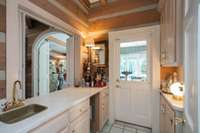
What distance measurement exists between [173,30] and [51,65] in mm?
2170

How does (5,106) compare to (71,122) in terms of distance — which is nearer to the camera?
(5,106)

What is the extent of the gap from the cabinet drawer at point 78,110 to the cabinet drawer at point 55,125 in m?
0.11

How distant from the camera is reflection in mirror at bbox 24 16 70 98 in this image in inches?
82.6

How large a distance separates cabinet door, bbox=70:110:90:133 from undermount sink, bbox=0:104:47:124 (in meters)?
0.49

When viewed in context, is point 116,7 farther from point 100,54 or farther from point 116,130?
point 116,130

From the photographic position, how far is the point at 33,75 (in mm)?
2191

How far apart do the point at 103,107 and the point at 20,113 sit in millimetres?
1652

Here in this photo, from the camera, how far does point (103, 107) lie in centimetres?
266

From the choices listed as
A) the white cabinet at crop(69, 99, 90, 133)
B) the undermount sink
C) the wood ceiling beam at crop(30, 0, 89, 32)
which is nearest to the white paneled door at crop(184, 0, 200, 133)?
the white cabinet at crop(69, 99, 90, 133)

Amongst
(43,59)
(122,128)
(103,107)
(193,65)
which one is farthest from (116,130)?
(193,65)

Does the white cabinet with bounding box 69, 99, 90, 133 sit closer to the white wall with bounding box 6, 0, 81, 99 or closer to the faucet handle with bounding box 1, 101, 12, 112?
the faucet handle with bounding box 1, 101, 12, 112

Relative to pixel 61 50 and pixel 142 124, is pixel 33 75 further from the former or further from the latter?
pixel 142 124

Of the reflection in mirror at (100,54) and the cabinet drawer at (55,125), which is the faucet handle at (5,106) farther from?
the reflection in mirror at (100,54)

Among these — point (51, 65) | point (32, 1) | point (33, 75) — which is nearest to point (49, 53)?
point (51, 65)
